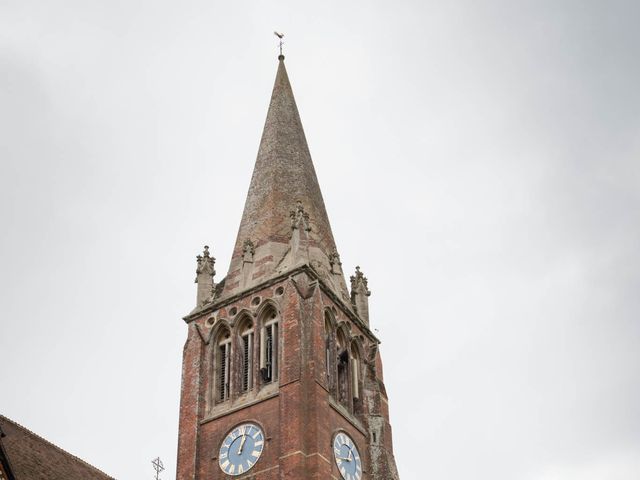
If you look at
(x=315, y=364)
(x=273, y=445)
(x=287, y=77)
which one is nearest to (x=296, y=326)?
(x=315, y=364)

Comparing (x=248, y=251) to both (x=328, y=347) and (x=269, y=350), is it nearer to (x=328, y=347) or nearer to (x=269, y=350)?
(x=269, y=350)

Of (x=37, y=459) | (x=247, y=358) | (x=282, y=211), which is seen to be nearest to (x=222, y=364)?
(x=247, y=358)

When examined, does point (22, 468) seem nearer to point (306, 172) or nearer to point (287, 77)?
point (306, 172)

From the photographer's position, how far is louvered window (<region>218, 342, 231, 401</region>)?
41.9 m

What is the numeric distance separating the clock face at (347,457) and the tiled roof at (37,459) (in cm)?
857

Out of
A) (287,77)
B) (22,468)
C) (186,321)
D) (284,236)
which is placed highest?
(287,77)

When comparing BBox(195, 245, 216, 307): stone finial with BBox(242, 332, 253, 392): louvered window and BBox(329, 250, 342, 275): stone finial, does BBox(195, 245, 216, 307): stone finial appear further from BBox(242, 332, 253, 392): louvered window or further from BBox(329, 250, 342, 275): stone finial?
BBox(329, 250, 342, 275): stone finial

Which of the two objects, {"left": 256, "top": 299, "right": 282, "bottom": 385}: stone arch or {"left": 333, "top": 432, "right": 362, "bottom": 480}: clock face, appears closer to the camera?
{"left": 333, "top": 432, "right": 362, "bottom": 480}: clock face

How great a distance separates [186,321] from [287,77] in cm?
1589

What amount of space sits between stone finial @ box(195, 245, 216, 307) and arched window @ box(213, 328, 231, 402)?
7.44ft

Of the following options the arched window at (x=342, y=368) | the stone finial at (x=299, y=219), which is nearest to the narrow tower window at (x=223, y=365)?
the arched window at (x=342, y=368)

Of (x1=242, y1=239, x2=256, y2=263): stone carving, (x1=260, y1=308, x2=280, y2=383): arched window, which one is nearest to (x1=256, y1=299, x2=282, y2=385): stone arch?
(x1=260, y1=308, x2=280, y2=383): arched window

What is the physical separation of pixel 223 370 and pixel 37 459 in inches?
367

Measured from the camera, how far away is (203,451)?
132 feet
